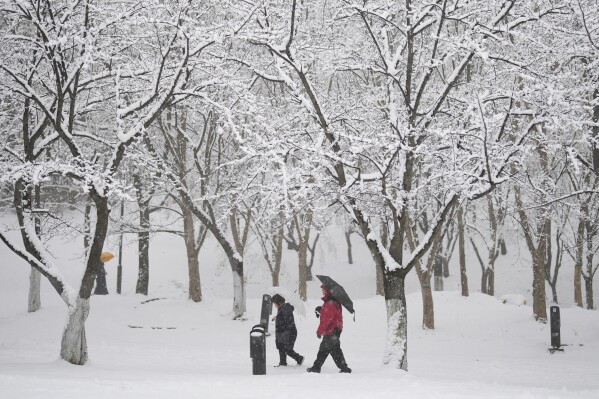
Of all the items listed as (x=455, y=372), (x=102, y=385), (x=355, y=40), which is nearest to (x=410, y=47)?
(x=355, y=40)

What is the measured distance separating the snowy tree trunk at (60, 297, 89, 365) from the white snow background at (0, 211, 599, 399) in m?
0.31

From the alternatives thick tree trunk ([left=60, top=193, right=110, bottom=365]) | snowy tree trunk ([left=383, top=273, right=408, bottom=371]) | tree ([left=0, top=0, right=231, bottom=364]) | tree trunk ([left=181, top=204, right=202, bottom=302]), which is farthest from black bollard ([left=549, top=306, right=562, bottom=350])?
tree trunk ([left=181, top=204, right=202, bottom=302])

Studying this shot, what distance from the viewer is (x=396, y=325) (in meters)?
9.11

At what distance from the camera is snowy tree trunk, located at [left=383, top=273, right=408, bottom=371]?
9047 millimetres

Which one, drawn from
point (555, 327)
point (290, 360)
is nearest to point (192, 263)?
point (290, 360)

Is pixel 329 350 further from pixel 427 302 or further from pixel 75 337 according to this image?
pixel 427 302

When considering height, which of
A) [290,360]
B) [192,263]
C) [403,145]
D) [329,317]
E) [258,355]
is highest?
[403,145]

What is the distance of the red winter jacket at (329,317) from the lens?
29.5 ft

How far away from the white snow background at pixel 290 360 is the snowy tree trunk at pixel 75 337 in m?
0.31

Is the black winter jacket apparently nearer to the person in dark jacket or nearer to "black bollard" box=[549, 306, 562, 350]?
the person in dark jacket

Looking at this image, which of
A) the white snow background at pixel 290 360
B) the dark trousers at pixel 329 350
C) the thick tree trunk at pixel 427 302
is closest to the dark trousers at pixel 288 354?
the white snow background at pixel 290 360

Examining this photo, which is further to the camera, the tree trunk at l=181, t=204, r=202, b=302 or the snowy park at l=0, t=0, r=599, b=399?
the tree trunk at l=181, t=204, r=202, b=302

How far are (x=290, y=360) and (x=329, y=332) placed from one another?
2.79 metres

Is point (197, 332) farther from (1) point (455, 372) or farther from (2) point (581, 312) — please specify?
(2) point (581, 312)
